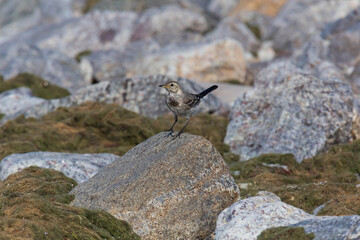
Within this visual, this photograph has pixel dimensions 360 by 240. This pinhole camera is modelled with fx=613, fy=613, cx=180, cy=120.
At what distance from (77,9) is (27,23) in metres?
5.52

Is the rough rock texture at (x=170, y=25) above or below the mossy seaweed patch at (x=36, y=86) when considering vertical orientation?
below

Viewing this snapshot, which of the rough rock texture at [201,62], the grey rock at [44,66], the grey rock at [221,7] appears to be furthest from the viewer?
the grey rock at [221,7]

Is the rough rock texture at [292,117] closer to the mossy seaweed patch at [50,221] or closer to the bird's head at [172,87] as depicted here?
the bird's head at [172,87]

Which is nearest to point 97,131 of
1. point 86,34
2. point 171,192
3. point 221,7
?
point 171,192

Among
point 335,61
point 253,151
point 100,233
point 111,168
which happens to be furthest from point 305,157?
point 335,61

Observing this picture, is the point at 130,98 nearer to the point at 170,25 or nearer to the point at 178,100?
the point at 178,100

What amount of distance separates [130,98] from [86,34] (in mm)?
24094

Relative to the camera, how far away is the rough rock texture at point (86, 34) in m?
43.6

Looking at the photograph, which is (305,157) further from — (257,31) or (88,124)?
(257,31)

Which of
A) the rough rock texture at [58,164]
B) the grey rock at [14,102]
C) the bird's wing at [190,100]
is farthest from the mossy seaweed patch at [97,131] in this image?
the bird's wing at [190,100]

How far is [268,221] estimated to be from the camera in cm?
969

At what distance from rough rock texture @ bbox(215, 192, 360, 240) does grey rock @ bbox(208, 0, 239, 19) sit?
45034 mm

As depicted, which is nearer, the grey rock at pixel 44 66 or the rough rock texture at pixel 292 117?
the rough rock texture at pixel 292 117

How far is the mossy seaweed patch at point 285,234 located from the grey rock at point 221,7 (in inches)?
1806
